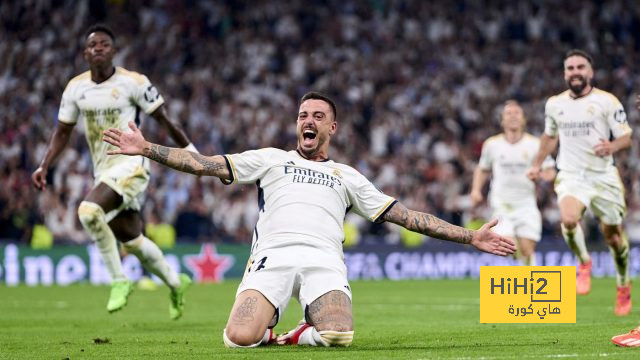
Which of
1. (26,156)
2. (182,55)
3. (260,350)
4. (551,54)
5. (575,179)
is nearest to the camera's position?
(260,350)

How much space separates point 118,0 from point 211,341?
2316cm

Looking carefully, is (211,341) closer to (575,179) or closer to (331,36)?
(575,179)

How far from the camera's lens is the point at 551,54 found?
33.1m

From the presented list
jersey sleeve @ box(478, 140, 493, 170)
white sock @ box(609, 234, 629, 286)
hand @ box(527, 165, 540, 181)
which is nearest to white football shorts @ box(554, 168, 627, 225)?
white sock @ box(609, 234, 629, 286)

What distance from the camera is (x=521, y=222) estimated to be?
60.8 feet

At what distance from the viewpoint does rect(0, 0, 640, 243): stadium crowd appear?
87.3ft

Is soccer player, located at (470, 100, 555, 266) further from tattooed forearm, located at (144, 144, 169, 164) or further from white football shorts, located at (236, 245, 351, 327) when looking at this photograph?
tattooed forearm, located at (144, 144, 169, 164)

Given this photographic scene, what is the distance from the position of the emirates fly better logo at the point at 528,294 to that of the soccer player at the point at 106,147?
433 centimetres

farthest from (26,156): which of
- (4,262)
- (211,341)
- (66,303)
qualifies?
(211,341)

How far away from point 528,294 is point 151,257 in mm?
4896

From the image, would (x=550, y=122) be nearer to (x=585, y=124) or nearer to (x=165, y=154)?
(x=585, y=124)

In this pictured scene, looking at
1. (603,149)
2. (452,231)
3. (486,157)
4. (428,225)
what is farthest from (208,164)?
(486,157)

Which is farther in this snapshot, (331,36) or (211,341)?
(331,36)

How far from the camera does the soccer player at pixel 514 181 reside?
18.5 meters
